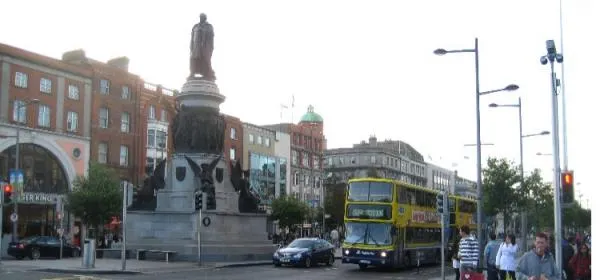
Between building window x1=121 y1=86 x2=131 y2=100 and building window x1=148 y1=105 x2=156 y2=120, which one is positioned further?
building window x1=148 y1=105 x2=156 y2=120

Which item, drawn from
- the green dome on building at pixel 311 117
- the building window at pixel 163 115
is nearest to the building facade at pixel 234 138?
the building window at pixel 163 115

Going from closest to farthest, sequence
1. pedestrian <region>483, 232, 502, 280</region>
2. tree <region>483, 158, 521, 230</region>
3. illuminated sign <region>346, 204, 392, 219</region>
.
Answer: pedestrian <region>483, 232, 502, 280</region> → illuminated sign <region>346, 204, 392, 219</region> → tree <region>483, 158, 521, 230</region>

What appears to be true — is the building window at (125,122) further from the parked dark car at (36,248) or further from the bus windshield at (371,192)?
the bus windshield at (371,192)

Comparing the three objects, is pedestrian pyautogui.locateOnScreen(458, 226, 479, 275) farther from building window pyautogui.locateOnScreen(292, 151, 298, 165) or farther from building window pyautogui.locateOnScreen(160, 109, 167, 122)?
building window pyautogui.locateOnScreen(292, 151, 298, 165)

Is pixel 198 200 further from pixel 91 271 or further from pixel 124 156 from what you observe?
pixel 124 156

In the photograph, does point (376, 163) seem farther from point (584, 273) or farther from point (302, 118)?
point (584, 273)

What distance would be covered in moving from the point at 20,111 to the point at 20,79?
8.03ft

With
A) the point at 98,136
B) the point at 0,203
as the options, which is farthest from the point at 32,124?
the point at 0,203

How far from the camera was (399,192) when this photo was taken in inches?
1255

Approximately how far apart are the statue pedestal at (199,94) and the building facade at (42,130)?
17531 mm

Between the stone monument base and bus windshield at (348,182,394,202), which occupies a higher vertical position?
bus windshield at (348,182,394,202)

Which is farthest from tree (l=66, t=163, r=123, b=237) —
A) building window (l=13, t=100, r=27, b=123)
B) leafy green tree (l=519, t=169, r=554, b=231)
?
leafy green tree (l=519, t=169, r=554, b=231)

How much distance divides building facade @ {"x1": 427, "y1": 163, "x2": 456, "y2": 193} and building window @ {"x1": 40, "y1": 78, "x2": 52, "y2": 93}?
101660 mm

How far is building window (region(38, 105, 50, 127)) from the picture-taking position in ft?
181
